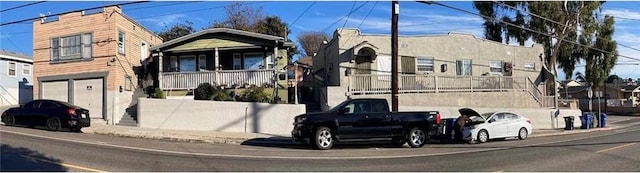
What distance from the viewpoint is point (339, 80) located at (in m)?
27.2

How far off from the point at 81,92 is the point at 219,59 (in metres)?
7.63

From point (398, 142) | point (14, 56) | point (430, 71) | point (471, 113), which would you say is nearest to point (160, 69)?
point (430, 71)

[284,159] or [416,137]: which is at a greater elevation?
[416,137]

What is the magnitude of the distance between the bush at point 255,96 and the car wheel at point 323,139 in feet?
29.0

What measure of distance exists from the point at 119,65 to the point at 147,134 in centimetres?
843

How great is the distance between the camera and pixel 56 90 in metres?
27.6

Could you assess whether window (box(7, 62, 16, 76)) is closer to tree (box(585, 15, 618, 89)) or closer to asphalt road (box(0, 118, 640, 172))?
asphalt road (box(0, 118, 640, 172))

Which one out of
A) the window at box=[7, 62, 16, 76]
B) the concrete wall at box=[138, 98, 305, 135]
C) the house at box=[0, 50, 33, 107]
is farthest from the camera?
the window at box=[7, 62, 16, 76]

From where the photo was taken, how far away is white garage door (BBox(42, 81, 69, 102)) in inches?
1079

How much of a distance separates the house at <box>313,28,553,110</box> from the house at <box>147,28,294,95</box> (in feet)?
10.5

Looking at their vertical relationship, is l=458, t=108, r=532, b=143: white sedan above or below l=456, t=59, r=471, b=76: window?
below

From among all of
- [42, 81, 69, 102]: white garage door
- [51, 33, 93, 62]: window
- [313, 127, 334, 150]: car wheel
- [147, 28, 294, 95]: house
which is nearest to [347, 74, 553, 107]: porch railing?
[147, 28, 294, 95]: house

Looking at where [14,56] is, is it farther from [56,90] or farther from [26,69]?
[56,90]

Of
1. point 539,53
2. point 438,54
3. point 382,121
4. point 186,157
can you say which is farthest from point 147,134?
point 539,53
